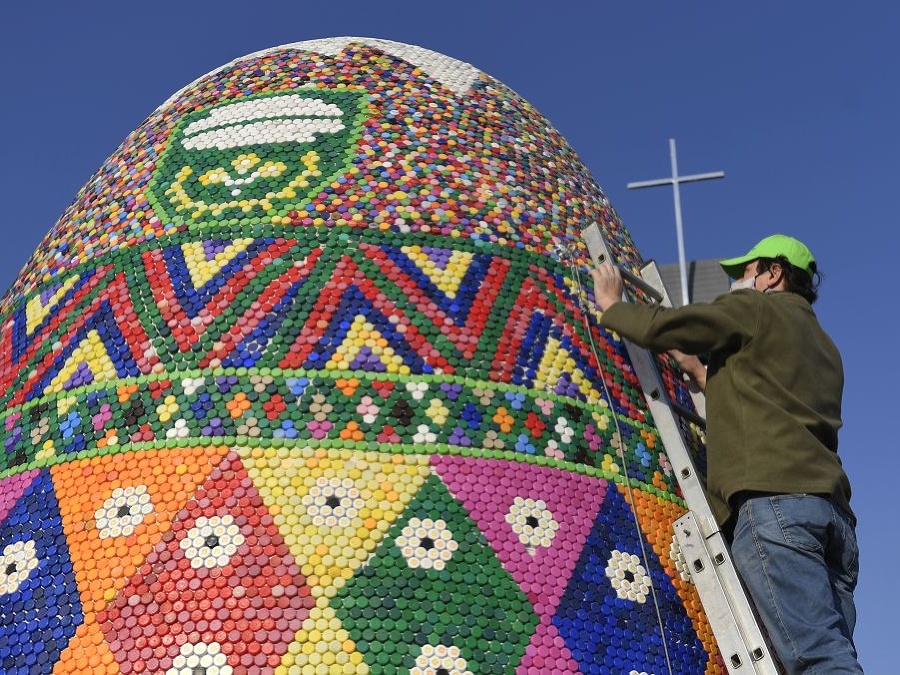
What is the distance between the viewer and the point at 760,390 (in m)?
4.25

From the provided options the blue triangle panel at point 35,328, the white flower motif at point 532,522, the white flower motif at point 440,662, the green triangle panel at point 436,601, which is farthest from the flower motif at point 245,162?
the white flower motif at point 440,662

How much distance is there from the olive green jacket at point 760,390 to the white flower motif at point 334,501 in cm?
116

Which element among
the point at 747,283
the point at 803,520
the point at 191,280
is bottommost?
the point at 803,520

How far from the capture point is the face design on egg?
5547 mm

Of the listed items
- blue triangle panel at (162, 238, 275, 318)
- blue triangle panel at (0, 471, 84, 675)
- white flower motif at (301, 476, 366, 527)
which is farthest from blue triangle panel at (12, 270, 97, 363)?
white flower motif at (301, 476, 366, 527)

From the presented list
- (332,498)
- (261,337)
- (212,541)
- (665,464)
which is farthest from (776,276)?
(212,541)

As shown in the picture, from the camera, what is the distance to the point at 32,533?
4.68 meters

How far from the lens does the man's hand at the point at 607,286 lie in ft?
16.4

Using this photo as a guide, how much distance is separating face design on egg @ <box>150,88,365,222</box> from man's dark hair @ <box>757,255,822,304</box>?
78.8 inches

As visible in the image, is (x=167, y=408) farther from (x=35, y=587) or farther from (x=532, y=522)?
(x=532, y=522)

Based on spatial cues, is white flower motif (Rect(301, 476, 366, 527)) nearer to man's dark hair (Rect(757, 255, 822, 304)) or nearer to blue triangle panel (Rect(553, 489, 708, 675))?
blue triangle panel (Rect(553, 489, 708, 675))

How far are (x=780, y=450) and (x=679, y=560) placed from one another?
0.91 meters

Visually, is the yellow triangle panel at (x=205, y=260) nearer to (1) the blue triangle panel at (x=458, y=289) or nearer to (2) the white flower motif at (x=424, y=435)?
(1) the blue triangle panel at (x=458, y=289)

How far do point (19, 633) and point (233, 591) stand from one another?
82cm
